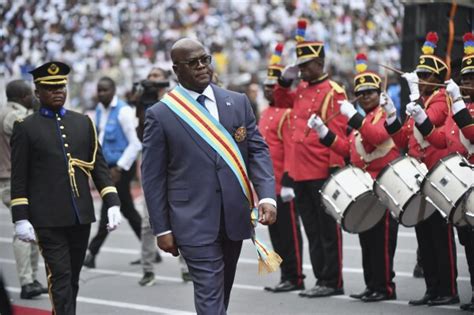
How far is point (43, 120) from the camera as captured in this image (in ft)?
25.0

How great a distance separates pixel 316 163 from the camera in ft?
31.8

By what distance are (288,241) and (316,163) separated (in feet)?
3.13

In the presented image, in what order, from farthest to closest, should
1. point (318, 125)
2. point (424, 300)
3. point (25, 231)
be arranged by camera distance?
1. point (318, 125)
2. point (424, 300)
3. point (25, 231)

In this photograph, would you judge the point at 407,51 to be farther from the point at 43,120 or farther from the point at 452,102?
the point at 43,120

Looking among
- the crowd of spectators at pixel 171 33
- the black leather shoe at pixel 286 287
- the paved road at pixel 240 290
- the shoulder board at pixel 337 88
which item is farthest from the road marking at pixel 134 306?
the crowd of spectators at pixel 171 33

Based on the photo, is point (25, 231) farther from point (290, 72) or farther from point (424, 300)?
point (290, 72)

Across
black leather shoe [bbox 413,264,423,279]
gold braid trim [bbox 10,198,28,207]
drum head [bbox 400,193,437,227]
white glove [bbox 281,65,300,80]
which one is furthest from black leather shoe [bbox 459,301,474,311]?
gold braid trim [bbox 10,198,28,207]

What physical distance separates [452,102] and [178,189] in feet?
8.15

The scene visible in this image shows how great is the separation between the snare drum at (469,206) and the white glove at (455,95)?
0.66m

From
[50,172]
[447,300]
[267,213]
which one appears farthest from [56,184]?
[447,300]

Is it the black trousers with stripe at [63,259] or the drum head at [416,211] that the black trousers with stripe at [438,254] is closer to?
the drum head at [416,211]

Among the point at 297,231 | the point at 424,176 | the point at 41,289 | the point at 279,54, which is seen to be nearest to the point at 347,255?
the point at 297,231

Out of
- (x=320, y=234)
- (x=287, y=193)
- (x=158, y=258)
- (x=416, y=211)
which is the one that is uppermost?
(x=416, y=211)

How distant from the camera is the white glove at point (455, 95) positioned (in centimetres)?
766
